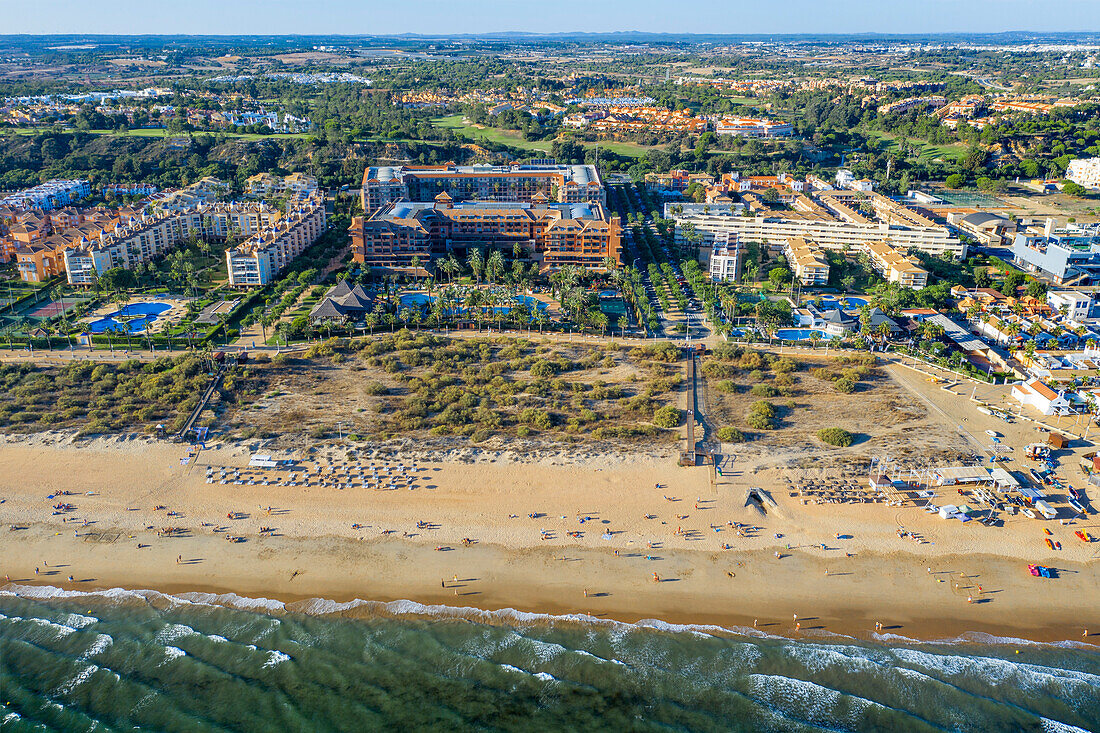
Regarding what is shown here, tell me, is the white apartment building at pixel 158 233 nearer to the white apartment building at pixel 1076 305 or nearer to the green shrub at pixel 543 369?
the green shrub at pixel 543 369

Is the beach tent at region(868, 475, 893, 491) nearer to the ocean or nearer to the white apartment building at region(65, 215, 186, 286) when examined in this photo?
the ocean

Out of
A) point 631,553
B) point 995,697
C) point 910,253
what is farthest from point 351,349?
point 910,253

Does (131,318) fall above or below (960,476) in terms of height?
above

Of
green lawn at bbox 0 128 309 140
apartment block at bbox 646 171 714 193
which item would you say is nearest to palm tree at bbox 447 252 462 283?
apartment block at bbox 646 171 714 193

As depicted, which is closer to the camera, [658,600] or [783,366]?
[658,600]

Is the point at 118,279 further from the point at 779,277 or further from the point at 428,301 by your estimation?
the point at 779,277

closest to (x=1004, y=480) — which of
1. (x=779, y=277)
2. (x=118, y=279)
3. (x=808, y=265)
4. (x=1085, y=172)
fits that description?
(x=779, y=277)
